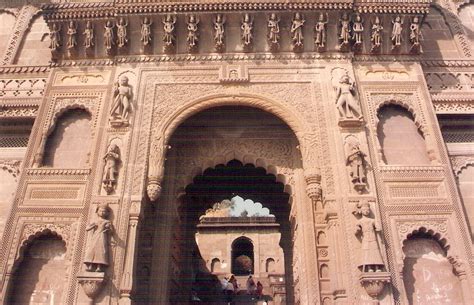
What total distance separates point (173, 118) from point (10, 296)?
4.53m

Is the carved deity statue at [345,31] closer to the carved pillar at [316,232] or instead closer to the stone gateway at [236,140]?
the stone gateway at [236,140]

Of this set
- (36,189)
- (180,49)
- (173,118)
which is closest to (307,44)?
(180,49)

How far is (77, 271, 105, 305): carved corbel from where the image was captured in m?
7.37

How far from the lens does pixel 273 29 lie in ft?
32.1

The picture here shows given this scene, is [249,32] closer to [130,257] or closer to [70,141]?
[70,141]

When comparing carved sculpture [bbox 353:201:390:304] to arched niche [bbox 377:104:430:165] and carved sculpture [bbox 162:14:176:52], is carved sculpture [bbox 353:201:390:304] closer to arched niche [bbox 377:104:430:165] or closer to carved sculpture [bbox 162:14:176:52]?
arched niche [bbox 377:104:430:165]

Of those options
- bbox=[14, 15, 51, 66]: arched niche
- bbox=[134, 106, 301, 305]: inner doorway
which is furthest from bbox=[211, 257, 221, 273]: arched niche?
bbox=[14, 15, 51, 66]: arched niche

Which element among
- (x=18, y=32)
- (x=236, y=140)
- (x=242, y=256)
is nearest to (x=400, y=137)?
(x=236, y=140)

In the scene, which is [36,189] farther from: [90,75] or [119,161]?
[90,75]

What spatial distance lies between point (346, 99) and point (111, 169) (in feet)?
16.5

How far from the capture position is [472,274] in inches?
303

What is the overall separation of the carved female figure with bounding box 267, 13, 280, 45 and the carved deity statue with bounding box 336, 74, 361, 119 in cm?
176

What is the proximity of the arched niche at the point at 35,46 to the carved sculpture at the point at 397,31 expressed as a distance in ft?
28.1

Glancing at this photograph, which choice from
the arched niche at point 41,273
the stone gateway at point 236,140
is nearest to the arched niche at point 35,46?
the stone gateway at point 236,140
